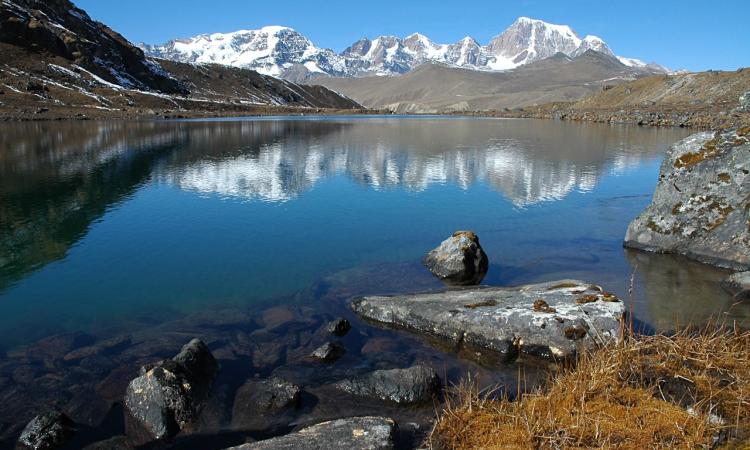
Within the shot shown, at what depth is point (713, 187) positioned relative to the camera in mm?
20391

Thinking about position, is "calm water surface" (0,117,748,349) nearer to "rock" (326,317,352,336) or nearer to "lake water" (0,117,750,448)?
"lake water" (0,117,750,448)

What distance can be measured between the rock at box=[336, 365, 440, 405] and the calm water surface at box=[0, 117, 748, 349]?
5.75m

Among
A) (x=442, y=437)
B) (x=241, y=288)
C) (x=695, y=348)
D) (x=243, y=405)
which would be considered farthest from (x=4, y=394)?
(x=695, y=348)

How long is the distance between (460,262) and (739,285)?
29.4 feet

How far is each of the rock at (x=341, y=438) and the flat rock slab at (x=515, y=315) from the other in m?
5.20

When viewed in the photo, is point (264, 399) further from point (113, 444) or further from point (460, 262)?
point (460, 262)

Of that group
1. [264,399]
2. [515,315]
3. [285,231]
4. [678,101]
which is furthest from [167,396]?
[678,101]

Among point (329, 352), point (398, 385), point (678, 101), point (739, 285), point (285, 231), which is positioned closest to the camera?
point (398, 385)

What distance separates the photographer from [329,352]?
512 inches

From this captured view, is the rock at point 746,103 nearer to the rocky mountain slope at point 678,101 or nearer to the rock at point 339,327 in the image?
the rocky mountain slope at point 678,101

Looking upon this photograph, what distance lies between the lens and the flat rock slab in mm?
12633

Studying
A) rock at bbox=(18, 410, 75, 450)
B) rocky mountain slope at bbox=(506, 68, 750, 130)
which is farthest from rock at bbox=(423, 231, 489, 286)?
rocky mountain slope at bbox=(506, 68, 750, 130)

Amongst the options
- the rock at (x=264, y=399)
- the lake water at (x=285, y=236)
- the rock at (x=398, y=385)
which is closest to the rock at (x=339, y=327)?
the lake water at (x=285, y=236)

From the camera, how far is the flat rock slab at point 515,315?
1263 centimetres
